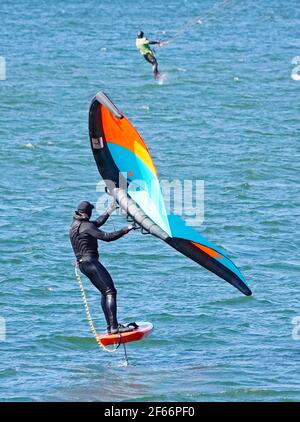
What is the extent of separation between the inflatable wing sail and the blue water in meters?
2.62

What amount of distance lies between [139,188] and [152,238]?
15.0m

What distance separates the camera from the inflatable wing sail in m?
23.7

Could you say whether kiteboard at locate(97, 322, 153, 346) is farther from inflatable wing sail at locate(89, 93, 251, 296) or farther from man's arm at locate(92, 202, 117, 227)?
man's arm at locate(92, 202, 117, 227)

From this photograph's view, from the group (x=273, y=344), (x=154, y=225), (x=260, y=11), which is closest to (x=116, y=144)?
(x=154, y=225)

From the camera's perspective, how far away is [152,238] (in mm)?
39562

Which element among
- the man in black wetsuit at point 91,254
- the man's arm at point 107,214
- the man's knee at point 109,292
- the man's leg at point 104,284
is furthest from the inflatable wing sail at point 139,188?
the man's knee at point 109,292

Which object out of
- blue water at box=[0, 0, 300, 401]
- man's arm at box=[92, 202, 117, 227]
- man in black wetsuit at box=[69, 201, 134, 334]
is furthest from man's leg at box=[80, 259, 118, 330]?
blue water at box=[0, 0, 300, 401]

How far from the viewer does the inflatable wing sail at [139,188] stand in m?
23.7

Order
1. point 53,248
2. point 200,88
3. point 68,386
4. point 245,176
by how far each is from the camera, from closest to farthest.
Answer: point 68,386
point 53,248
point 245,176
point 200,88

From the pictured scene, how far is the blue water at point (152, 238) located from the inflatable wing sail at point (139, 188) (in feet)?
8.59

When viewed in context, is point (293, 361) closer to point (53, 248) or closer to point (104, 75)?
point (53, 248)

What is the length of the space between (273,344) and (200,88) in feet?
127

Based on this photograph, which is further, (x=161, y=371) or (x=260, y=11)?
(x=260, y=11)
